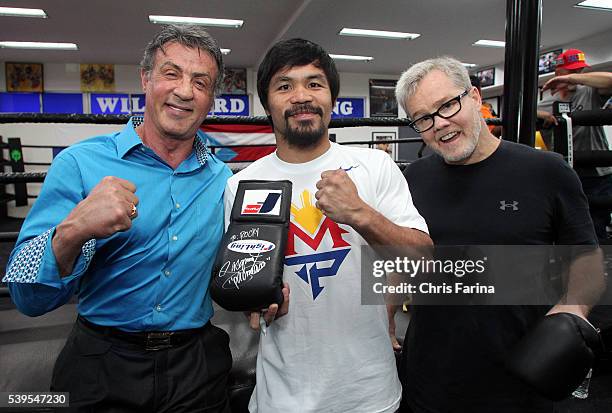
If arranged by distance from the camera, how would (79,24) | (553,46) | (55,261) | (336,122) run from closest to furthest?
1. (55,261)
2. (336,122)
3. (79,24)
4. (553,46)

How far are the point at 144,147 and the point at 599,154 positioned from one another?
2463mm

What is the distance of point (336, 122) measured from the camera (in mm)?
1865

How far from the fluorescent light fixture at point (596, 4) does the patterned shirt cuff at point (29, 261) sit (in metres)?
7.72

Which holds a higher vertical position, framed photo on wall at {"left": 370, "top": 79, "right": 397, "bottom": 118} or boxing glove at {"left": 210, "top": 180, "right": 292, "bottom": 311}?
framed photo on wall at {"left": 370, "top": 79, "right": 397, "bottom": 118}

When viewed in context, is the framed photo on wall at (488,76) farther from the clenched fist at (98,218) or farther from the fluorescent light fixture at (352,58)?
the clenched fist at (98,218)

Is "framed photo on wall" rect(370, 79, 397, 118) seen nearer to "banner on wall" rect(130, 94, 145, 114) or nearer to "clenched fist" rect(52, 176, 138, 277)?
"banner on wall" rect(130, 94, 145, 114)

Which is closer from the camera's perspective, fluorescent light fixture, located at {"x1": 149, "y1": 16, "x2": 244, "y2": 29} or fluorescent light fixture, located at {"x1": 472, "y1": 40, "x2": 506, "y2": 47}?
fluorescent light fixture, located at {"x1": 149, "y1": 16, "x2": 244, "y2": 29}

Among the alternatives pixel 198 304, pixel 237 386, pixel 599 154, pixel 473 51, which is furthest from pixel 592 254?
pixel 473 51

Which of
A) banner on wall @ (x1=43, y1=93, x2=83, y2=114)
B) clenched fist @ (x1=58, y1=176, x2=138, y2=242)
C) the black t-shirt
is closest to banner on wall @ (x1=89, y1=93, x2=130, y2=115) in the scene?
banner on wall @ (x1=43, y1=93, x2=83, y2=114)

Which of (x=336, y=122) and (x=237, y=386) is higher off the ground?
(x=336, y=122)

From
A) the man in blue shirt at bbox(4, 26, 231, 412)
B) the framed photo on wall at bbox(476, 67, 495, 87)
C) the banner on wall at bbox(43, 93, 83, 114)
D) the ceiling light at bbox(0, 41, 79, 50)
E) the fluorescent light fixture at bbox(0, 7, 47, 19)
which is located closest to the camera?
the man in blue shirt at bbox(4, 26, 231, 412)

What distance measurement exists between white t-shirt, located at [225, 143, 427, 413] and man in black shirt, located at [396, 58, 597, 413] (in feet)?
0.65

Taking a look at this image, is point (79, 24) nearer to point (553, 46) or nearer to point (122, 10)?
point (122, 10)

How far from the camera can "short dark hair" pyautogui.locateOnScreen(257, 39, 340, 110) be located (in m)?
1.13
